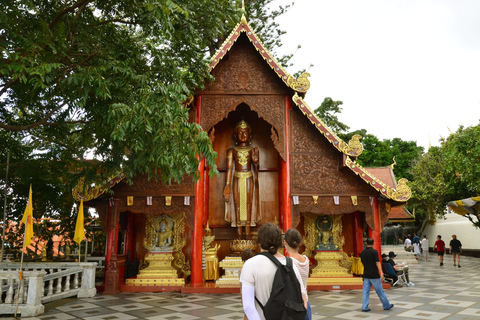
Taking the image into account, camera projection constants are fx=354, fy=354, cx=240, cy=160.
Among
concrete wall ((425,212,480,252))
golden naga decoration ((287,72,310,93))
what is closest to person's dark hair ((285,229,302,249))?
golden naga decoration ((287,72,310,93))

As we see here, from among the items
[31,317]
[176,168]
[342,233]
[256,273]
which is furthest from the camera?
[342,233]

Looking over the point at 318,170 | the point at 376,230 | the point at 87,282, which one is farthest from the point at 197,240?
the point at 376,230

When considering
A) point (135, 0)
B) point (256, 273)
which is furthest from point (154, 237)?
point (256, 273)

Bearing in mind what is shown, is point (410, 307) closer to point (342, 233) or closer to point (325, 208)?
point (325, 208)

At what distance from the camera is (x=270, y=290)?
2469 millimetres

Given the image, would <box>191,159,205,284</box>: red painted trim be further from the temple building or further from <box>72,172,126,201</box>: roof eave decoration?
<box>72,172,126,201</box>: roof eave decoration

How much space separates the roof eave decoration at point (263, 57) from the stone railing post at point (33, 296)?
236 inches

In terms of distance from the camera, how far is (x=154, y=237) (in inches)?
397

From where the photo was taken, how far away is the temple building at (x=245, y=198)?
9.02m

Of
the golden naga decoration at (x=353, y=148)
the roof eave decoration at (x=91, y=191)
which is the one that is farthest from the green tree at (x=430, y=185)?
the roof eave decoration at (x=91, y=191)

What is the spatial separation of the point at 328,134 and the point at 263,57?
8.72 feet

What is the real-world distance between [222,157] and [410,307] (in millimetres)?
6270

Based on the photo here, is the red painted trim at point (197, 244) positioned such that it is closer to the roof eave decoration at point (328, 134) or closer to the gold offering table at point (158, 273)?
the gold offering table at point (158, 273)

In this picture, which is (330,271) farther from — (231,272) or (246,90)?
(246,90)
